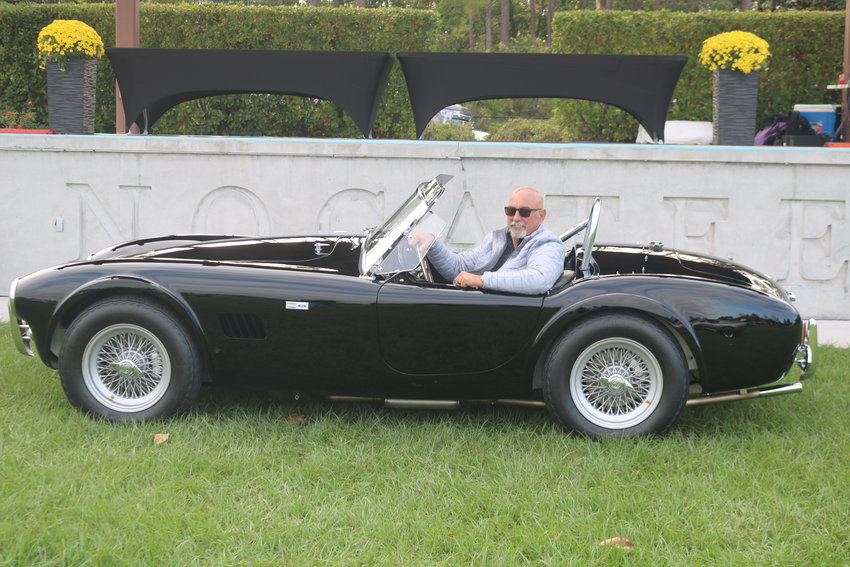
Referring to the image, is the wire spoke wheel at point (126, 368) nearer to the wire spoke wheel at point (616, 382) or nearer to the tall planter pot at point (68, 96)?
the wire spoke wheel at point (616, 382)

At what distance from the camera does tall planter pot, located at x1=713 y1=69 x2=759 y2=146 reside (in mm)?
7531

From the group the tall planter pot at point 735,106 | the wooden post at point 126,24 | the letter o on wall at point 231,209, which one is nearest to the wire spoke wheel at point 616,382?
the letter o on wall at point 231,209

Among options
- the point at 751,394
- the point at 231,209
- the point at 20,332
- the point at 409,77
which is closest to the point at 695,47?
the point at 409,77

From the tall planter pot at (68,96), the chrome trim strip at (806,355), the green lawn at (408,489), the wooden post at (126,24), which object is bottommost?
the green lawn at (408,489)

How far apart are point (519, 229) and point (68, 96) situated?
16.3ft

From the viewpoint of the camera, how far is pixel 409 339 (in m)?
3.90

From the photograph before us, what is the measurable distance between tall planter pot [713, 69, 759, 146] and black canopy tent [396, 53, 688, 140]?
0.57 meters

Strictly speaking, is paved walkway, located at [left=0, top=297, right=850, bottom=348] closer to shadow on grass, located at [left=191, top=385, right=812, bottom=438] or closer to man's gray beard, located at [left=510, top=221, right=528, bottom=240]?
shadow on grass, located at [left=191, top=385, right=812, bottom=438]

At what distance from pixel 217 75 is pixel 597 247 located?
399cm

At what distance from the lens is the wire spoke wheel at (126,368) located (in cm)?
399

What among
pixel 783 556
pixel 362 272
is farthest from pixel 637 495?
pixel 362 272

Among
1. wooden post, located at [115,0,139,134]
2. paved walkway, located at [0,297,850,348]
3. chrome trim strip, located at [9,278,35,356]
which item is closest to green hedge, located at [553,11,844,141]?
paved walkway, located at [0,297,850,348]

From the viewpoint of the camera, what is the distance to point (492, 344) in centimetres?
390

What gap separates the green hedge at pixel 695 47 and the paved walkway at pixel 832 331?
446cm
